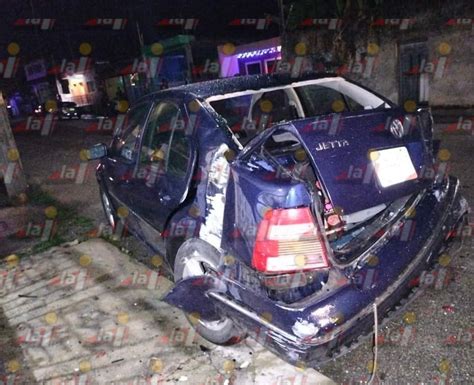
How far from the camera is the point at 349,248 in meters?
2.29

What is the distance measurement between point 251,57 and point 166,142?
52.1 ft

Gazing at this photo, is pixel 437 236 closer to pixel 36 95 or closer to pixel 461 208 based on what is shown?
pixel 461 208

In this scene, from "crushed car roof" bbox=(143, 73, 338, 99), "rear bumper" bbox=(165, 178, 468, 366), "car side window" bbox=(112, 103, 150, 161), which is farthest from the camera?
"car side window" bbox=(112, 103, 150, 161)

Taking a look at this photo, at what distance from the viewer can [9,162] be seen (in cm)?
679

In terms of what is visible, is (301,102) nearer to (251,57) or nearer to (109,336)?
(109,336)

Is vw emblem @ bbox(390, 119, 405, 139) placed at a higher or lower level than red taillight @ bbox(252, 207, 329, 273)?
higher

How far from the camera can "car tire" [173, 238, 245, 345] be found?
2631 mm

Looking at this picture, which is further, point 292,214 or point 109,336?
point 109,336

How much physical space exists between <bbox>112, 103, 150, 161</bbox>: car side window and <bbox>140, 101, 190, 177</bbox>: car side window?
0.60ft

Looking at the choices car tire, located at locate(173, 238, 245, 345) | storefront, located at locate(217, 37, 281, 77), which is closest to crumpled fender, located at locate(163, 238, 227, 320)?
car tire, located at locate(173, 238, 245, 345)

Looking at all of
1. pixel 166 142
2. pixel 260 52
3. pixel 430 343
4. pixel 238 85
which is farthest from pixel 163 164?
pixel 260 52

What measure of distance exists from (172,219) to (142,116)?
120 centimetres

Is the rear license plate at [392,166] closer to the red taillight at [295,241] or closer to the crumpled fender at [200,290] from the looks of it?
the red taillight at [295,241]

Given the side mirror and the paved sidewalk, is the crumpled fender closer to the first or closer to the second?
the paved sidewalk
